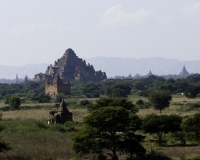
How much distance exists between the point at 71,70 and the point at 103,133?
139763mm

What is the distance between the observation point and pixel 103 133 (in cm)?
2653

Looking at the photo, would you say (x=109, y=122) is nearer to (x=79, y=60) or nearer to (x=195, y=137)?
(x=195, y=137)

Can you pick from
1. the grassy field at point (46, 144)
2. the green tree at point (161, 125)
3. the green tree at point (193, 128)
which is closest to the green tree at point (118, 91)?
the grassy field at point (46, 144)

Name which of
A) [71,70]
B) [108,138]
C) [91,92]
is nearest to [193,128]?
[108,138]

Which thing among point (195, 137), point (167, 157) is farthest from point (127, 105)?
point (167, 157)

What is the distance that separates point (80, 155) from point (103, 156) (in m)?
1.64

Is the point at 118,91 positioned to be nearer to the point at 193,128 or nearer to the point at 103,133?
the point at 193,128

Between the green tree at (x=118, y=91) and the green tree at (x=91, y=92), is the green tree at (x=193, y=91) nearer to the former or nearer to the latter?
the green tree at (x=118, y=91)

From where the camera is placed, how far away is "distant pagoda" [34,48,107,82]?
16275 centimetres

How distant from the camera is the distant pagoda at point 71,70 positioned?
163 metres

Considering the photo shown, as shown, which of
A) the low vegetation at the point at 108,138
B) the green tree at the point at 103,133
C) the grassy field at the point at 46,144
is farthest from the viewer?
the grassy field at the point at 46,144

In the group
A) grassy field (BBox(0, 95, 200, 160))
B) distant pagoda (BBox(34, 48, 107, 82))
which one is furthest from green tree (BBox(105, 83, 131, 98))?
distant pagoda (BBox(34, 48, 107, 82))

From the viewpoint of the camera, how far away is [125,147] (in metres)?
25.8

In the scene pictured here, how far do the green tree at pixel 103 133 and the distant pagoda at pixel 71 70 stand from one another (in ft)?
442
